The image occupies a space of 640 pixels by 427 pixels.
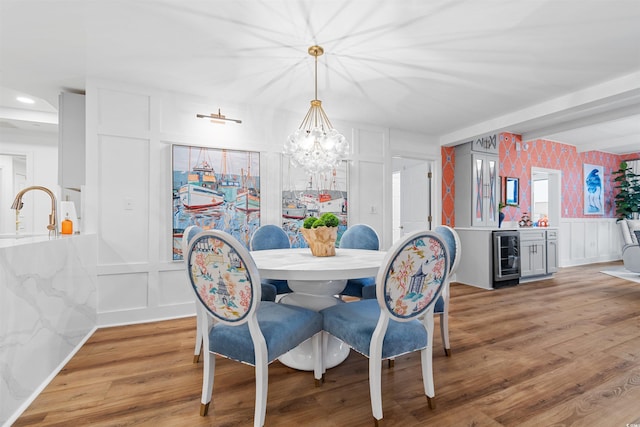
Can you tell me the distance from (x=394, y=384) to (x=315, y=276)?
3.01 ft

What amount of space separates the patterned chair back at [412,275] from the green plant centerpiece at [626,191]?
7976 mm

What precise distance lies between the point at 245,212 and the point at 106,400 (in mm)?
2070

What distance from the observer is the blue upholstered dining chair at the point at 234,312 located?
1.32m

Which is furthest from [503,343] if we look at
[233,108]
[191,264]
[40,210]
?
[40,210]

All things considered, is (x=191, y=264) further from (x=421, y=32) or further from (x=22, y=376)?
(x=421, y=32)

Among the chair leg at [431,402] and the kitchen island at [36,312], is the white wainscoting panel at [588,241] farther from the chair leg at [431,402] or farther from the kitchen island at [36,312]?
the kitchen island at [36,312]

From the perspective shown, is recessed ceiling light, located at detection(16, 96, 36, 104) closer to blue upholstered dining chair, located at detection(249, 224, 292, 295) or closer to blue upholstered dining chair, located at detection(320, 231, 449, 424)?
blue upholstered dining chair, located at detection(249, 224, 292, 295)

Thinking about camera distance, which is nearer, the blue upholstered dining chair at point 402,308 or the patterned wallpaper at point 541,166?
the blue upholstered dining chair at point 402,308

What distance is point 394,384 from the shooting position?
6.07ft

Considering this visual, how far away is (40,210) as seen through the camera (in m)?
4.56

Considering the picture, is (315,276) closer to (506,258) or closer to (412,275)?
(412,275)

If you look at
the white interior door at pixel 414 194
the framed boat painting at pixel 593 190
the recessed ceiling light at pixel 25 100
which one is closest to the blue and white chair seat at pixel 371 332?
the white interior door at pixel 414 194

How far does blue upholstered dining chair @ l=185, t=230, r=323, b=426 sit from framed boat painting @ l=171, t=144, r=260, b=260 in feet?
6.18

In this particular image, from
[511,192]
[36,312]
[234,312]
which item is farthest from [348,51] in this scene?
[511,192]
